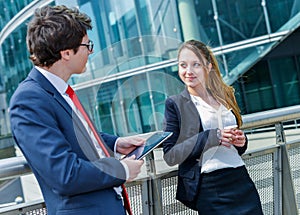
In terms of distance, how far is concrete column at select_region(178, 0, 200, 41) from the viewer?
41.2 feet

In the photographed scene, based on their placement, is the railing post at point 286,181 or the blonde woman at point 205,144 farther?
the railing post at point 286,181

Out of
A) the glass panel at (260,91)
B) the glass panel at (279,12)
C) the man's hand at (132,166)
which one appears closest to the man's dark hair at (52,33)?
the man's hand at (132,166)

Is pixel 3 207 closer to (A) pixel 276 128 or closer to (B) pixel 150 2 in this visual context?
(A) pixel 276 128

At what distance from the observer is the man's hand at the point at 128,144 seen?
1782 millimetres

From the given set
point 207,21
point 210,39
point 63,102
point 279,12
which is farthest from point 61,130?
point 279,12

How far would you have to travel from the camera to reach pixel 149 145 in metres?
1.71

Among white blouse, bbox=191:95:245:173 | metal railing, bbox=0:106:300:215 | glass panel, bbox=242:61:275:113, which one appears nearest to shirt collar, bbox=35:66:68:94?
metal railing, bbox=0:106:300:215

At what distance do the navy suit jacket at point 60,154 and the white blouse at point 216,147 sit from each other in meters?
0.63

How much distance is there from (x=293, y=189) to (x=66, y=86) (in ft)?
7.08

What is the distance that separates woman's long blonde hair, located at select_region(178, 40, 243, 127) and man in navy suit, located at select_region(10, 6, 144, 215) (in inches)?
27.3

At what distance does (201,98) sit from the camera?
2.12 metres

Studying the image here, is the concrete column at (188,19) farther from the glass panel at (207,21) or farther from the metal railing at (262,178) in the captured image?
the metal railing at (262,178)

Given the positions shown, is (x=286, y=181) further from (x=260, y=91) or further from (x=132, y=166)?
(x=260, y=91)

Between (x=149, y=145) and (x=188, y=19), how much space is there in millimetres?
11437
